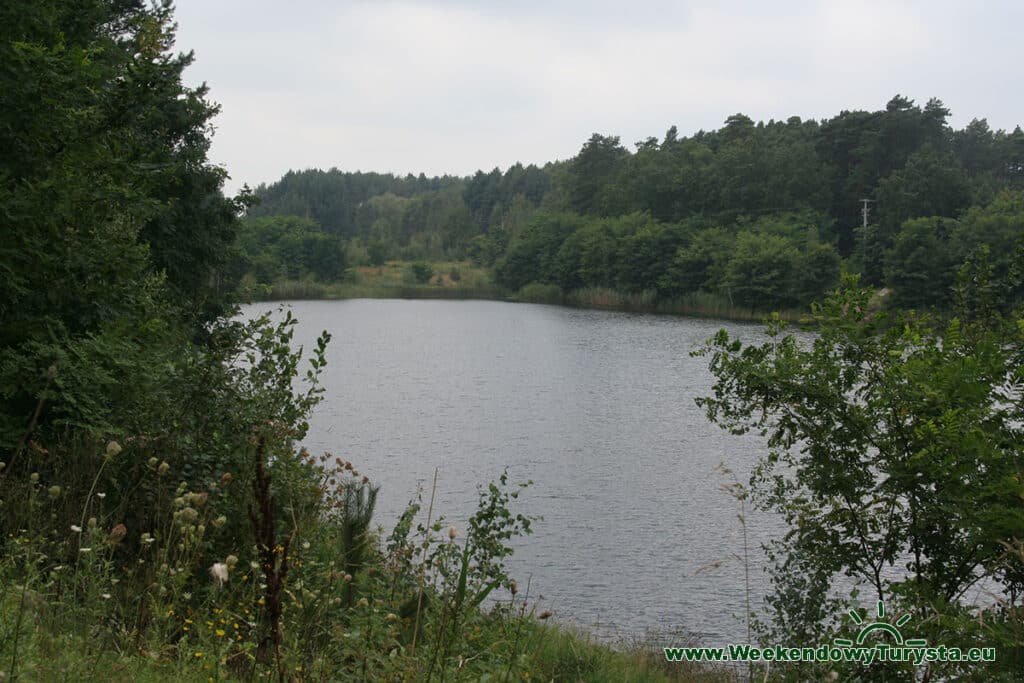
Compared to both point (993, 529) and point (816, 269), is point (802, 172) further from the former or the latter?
point (993, 529)

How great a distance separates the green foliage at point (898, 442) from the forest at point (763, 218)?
37.2 metres

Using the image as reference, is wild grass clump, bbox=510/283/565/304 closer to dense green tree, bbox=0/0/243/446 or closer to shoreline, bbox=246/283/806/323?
shoreline, bbox=246/283/806/323

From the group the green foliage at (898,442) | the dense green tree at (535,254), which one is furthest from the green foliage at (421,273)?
the green foliage at (898,442)

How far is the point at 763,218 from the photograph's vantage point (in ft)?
259

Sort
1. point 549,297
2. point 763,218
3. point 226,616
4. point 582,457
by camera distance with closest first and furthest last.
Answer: point 226,616 < point 582,457 < point 763,218 < point 549,297

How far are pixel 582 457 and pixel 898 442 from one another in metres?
13.6

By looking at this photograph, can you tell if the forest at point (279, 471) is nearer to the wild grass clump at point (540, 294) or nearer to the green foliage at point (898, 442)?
the green foliage at point (898, 442)

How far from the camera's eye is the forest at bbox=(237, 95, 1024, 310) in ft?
199

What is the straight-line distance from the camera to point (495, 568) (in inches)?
282

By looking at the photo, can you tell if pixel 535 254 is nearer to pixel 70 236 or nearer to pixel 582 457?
pixel 582 457

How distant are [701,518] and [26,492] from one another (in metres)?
12.3

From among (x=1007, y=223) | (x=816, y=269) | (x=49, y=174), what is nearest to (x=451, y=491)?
(x=49, y=174)

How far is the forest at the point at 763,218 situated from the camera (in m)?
60.7

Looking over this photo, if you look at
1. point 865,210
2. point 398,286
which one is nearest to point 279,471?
point 865,210
